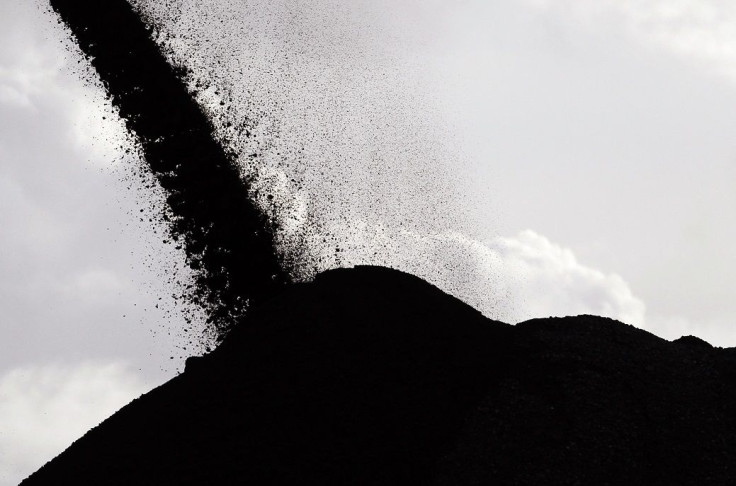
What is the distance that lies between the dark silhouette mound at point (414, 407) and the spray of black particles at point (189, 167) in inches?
132

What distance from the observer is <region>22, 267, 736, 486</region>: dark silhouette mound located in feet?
16.8

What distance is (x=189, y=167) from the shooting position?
1027 centimetres

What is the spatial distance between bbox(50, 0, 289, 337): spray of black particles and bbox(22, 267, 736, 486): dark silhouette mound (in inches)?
132

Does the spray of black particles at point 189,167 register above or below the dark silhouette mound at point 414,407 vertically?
above

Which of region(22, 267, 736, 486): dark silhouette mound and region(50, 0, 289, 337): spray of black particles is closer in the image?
region(22, 267, 736, 486): dark silhouette mound

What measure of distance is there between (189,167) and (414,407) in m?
5.92

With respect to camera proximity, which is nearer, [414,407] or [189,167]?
[414,407]

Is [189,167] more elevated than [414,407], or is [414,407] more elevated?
[189,167]

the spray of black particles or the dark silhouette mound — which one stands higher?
the spray of black particles

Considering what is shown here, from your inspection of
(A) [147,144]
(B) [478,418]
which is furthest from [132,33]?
(B) [478,418]

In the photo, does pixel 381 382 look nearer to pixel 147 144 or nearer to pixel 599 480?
pixel 599 480

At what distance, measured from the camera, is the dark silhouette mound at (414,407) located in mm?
5109

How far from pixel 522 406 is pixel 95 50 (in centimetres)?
791

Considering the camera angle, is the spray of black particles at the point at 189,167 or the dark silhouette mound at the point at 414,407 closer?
the dark silhouette mound at the point at 414,407
